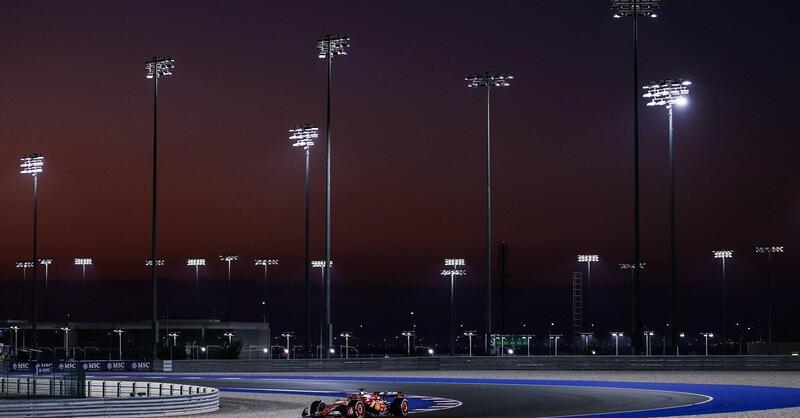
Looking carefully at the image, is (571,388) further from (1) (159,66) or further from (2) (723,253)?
(2) (723,253)

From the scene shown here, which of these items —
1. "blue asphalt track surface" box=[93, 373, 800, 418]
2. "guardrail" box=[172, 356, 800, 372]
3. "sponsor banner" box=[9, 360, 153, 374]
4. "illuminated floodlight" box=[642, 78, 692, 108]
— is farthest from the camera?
"illuminated floodlight" box=[642, 78, 692, 108]

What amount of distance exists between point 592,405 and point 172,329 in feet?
282

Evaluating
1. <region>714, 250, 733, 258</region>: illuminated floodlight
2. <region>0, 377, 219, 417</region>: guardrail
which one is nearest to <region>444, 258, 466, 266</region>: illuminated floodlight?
<region>714, 250, 733, 258</region>: illuminated floodlight

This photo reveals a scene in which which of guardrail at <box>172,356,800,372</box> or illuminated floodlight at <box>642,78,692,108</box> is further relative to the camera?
illuminated floodlight at <box>642,78,692,108</box>

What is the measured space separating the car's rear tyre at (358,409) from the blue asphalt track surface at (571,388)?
9.72 feet

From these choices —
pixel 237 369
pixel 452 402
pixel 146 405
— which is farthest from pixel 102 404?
pixel 237 369

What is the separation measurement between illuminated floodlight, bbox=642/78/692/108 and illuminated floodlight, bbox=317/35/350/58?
16.3m

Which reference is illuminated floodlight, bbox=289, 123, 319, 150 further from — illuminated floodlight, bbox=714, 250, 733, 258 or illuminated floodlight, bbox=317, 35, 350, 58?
illuminated floodlight, bbox=714, 250, 733, 258

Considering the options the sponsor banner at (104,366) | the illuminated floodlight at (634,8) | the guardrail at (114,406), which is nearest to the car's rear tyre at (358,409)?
the guardrail at (114,406)

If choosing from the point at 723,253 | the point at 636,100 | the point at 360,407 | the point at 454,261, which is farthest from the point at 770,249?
the point at 360,407

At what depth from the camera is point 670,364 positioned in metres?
Result: 50.1

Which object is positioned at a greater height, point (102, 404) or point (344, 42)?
point (344, 42)

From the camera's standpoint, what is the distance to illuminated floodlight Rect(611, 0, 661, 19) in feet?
178

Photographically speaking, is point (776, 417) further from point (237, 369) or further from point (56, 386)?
point (237, 369)
